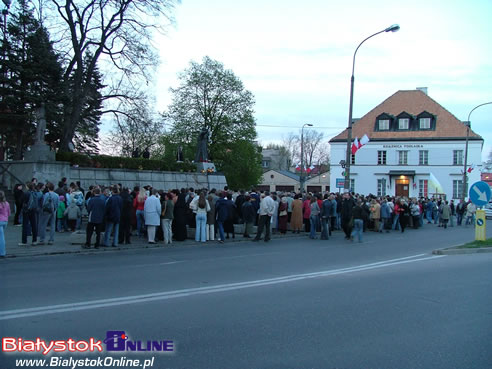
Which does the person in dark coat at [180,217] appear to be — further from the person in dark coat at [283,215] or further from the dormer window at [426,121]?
the dormer window at [426,121]

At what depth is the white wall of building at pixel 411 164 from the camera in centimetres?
5762

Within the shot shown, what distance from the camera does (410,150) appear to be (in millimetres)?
59969

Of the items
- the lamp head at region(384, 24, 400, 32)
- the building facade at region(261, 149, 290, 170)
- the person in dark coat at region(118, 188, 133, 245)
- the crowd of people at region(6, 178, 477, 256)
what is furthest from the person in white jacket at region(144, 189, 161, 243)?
the building facade at region(261, 149, 290, 170)

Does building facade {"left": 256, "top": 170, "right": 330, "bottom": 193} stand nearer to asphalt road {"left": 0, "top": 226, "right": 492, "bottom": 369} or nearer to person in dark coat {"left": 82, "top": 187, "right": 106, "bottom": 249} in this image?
person in dark coat {"left": 82, "top": 187, "right": 106, "bottom": 249}

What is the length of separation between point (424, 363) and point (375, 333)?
3.39 feet

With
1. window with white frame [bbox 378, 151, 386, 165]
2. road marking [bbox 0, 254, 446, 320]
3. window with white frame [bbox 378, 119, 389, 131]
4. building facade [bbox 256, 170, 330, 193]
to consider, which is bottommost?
road marking [bbox 0, 254, 446, 320]

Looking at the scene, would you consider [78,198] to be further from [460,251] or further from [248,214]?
[460,251]

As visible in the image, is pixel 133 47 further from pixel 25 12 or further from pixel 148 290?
pixel 148 290

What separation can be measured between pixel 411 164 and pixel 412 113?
677 centimetres

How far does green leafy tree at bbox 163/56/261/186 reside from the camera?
176ft

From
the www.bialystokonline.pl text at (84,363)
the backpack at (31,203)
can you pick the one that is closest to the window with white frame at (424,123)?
the backpack at (31,203)

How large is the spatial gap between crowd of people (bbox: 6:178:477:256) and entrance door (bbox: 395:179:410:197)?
39.2 m

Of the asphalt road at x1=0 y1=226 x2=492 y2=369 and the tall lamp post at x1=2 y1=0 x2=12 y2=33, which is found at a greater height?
the tall lamp post at x1=2 y1=0 x2=12 y2=33

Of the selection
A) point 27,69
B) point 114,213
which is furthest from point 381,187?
point 114,213
